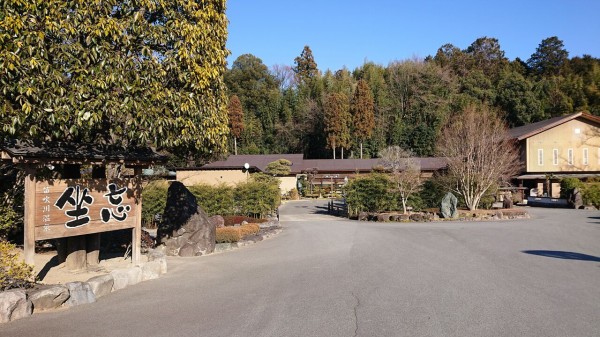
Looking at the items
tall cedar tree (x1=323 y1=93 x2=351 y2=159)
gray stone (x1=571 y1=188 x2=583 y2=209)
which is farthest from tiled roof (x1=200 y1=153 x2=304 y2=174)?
gray stone (x1=571 y1=188 x2=583 y2=209)

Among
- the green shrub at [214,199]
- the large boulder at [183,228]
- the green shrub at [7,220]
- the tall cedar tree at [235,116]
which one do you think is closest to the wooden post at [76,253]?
the green shrub at [7,220]

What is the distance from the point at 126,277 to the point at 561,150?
3558 cm

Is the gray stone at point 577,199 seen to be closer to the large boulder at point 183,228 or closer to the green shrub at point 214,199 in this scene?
the green shrub at point 214,199

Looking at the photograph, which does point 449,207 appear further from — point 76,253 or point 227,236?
point 76,253

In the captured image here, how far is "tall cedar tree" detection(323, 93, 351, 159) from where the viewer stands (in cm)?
4612

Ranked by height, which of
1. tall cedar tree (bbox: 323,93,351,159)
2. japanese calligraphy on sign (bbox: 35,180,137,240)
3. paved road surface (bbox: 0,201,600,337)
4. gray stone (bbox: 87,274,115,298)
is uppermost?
tall cedar tree (bbox: 323,93,351,159)

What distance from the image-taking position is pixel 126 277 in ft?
25.5

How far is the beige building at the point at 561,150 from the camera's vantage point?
113 feet

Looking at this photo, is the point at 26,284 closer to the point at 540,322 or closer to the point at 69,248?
the point at 69,248

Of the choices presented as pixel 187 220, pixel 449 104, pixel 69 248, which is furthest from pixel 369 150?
pixel 69 248

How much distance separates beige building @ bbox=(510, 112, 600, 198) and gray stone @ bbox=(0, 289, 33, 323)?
3473 centimetres

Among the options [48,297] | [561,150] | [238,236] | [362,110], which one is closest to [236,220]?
Answer: [238,236]

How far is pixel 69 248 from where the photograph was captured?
8.56 metres

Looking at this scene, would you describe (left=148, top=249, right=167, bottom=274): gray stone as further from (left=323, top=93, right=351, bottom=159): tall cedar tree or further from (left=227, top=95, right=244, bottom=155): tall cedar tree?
(left=227, top=95, right=244, bottom=155): tall cedar tree
